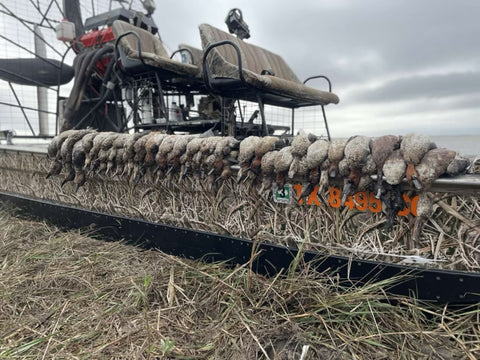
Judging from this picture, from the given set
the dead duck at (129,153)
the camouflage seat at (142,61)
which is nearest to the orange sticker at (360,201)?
the dead duck at (129,153)

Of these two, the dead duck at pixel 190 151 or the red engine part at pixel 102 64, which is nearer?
the dead duck at pixel 190 151

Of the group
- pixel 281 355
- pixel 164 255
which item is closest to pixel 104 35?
pixel 164 255

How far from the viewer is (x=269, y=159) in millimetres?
1992

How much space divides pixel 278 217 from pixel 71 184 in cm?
220

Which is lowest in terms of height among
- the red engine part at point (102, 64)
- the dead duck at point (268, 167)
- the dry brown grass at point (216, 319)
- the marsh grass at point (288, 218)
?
the dry brown grass at point (216, 319)

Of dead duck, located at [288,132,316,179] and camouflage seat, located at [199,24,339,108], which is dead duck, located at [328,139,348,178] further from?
camouflage seat, located at [199,24,339,108]

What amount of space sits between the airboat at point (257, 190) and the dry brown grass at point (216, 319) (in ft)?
0.43

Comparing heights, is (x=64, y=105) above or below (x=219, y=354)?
above

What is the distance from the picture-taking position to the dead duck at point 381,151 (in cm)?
162

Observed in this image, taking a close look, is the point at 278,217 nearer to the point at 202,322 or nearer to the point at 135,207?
the point at 202,322

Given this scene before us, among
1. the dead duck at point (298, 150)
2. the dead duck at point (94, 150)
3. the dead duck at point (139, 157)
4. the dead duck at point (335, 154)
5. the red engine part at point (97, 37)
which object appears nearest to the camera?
the dead duck at point (335, 154)

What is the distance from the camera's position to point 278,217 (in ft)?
6.96

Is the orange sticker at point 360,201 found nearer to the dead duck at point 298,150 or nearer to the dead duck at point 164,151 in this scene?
the dead duck at point 298,150

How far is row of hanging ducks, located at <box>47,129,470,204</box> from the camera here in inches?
61.1
